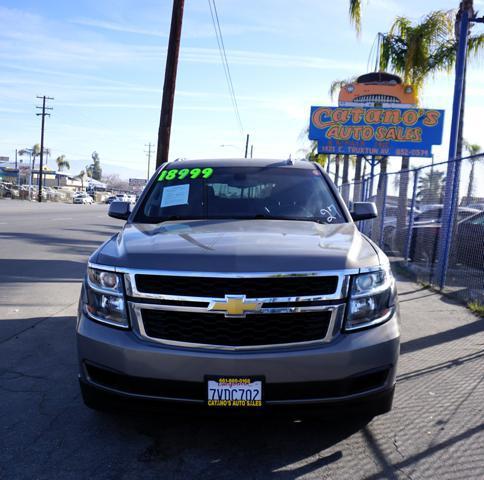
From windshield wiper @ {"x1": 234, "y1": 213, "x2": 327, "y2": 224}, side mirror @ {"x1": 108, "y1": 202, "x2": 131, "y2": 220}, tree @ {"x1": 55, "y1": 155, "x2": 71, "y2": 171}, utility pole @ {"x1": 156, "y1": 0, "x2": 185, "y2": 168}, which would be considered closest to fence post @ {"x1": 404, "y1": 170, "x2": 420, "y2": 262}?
utility pole @ {"x1": 156, "y1": 0, "x2": 185, "y2": 168}

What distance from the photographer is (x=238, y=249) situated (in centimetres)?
317

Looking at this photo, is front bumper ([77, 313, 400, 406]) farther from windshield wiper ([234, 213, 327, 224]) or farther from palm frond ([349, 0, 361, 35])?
palm frond ([349, 0, 361, 35])

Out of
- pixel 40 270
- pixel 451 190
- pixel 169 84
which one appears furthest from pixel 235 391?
pixel 169 84

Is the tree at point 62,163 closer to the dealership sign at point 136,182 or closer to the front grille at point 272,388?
the dealership sign at point 136,182

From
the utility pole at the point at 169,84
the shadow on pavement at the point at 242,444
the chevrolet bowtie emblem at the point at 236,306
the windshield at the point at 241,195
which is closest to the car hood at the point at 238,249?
the chevrolet bowtie emblem at the point at 236,306

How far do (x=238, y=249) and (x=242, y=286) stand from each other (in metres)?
0.29

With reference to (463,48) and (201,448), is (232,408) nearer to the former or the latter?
(201,448)

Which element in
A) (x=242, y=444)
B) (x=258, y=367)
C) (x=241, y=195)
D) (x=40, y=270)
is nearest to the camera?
(x=258, y=367)

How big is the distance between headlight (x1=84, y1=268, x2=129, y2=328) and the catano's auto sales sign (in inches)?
674

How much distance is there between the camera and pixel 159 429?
3506 mm

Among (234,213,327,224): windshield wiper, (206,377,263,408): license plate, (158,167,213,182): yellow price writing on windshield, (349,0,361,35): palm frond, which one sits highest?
(349,0,361,35): palm frond

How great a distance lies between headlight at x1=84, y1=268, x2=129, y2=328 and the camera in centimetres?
311

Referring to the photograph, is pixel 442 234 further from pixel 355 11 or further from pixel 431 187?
pixel 355 11

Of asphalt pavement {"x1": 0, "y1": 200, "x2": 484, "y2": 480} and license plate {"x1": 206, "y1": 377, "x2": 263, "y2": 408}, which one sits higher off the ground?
license plate {"x1": 206, "y1": 377, "x2": 263, "y2": 408}
